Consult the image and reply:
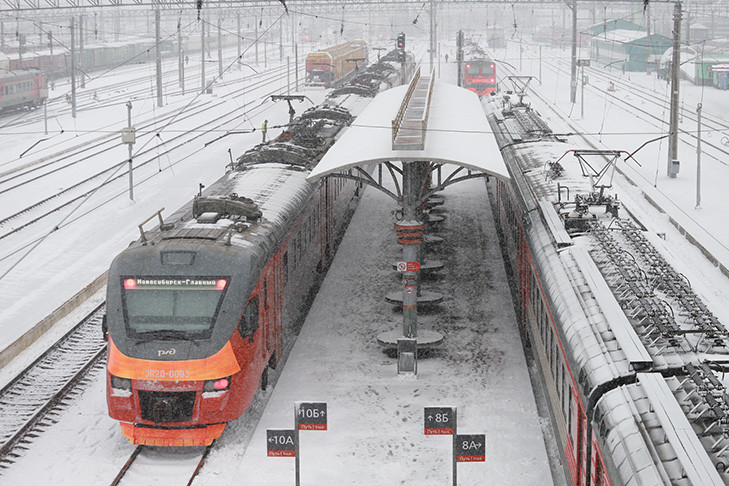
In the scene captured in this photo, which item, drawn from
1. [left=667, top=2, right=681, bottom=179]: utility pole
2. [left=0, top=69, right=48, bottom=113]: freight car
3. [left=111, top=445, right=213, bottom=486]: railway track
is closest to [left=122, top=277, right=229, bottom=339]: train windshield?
[left=111, top=445, right=213, bottom=486]: railway track

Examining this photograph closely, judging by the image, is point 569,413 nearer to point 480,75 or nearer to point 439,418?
point 439,418

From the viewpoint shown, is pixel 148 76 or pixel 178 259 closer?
pixel 178 259

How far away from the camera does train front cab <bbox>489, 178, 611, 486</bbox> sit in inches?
427

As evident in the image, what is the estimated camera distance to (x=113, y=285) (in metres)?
14.8

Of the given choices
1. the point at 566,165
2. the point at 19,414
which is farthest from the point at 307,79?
the point at 19,414

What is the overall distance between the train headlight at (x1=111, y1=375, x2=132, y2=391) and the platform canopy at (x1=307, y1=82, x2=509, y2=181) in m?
5.97

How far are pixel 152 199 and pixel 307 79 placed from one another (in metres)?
38.7

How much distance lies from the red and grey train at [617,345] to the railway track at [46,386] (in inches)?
343

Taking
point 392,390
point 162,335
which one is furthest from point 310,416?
point 392,390

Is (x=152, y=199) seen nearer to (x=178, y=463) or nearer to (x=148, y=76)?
(x=178, y=463)

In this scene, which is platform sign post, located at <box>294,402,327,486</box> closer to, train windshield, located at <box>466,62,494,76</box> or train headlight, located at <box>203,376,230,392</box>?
train headlight, located at <box>203,376,230,392</box>

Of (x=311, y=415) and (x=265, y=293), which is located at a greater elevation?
(x=265, y=293)

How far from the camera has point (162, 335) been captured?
1445 cm

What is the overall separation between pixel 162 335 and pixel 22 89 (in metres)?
53.1
